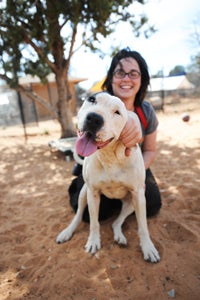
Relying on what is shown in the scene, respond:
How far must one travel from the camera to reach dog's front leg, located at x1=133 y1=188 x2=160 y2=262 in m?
1.94

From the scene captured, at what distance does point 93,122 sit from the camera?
52.7 inches

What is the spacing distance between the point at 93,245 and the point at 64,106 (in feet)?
16.4

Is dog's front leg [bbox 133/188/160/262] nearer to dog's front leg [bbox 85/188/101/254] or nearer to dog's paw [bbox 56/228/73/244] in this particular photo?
dog's front leg [bbox 85/188/101/254]

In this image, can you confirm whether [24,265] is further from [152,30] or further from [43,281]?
[152,30]

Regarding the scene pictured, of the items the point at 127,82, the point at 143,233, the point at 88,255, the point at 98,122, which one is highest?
the point at 127,82

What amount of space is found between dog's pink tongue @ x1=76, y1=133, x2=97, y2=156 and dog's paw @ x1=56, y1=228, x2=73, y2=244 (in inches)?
46.4

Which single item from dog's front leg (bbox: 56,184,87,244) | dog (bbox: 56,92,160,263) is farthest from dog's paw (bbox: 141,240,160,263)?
dog's front leg (bbox: 56,184,87,244)

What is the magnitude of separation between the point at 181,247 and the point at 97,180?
91 centimetres

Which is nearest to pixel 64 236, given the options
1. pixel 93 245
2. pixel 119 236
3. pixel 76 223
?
pixel 76 223

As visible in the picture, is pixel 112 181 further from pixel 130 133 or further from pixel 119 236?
pixel 119 236

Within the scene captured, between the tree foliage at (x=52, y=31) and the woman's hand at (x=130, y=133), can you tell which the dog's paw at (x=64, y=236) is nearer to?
the woman's hand at (x=130, y=133)

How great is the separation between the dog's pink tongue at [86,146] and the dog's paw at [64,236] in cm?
118

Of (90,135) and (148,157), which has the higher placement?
(90,135)

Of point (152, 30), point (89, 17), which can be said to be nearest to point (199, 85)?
point (152, 30)
